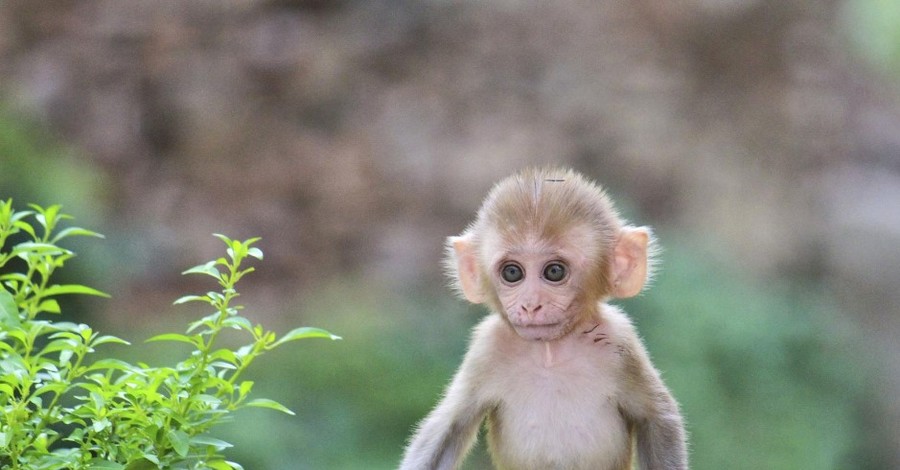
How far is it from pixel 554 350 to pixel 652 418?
285mm

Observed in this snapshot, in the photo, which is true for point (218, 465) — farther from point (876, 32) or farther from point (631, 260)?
point (876, 32)

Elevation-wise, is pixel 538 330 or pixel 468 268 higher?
pixel 468 268

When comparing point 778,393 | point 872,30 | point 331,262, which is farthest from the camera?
point 331,262

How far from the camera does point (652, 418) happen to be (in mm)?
2750

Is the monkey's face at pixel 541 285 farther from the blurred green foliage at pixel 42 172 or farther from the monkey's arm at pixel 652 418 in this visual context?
the blurred green foliage at pixel 42 172

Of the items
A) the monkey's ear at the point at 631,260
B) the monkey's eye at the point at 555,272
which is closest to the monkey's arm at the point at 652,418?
the monkey's ear at the point at 631,260

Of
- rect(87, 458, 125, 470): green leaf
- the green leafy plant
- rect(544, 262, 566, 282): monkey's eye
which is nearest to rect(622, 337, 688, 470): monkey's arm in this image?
rect(544, 262, 566, 282): monkey's eye

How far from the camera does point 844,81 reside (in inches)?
284

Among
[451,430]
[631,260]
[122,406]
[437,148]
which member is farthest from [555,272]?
[437,148]

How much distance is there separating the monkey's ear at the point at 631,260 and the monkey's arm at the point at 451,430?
43 centimetres

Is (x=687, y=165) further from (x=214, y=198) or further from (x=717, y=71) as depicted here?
(x=214, y=198)

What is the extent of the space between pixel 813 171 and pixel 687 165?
75 cm

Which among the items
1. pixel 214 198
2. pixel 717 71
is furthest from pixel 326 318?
pixel 717 71

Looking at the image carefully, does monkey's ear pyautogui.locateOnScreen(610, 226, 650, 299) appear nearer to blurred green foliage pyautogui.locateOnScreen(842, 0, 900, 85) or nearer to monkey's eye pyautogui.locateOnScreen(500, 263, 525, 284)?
monkey's eye pyautogui.locateOnScreen(500, 263, 525, 284)
